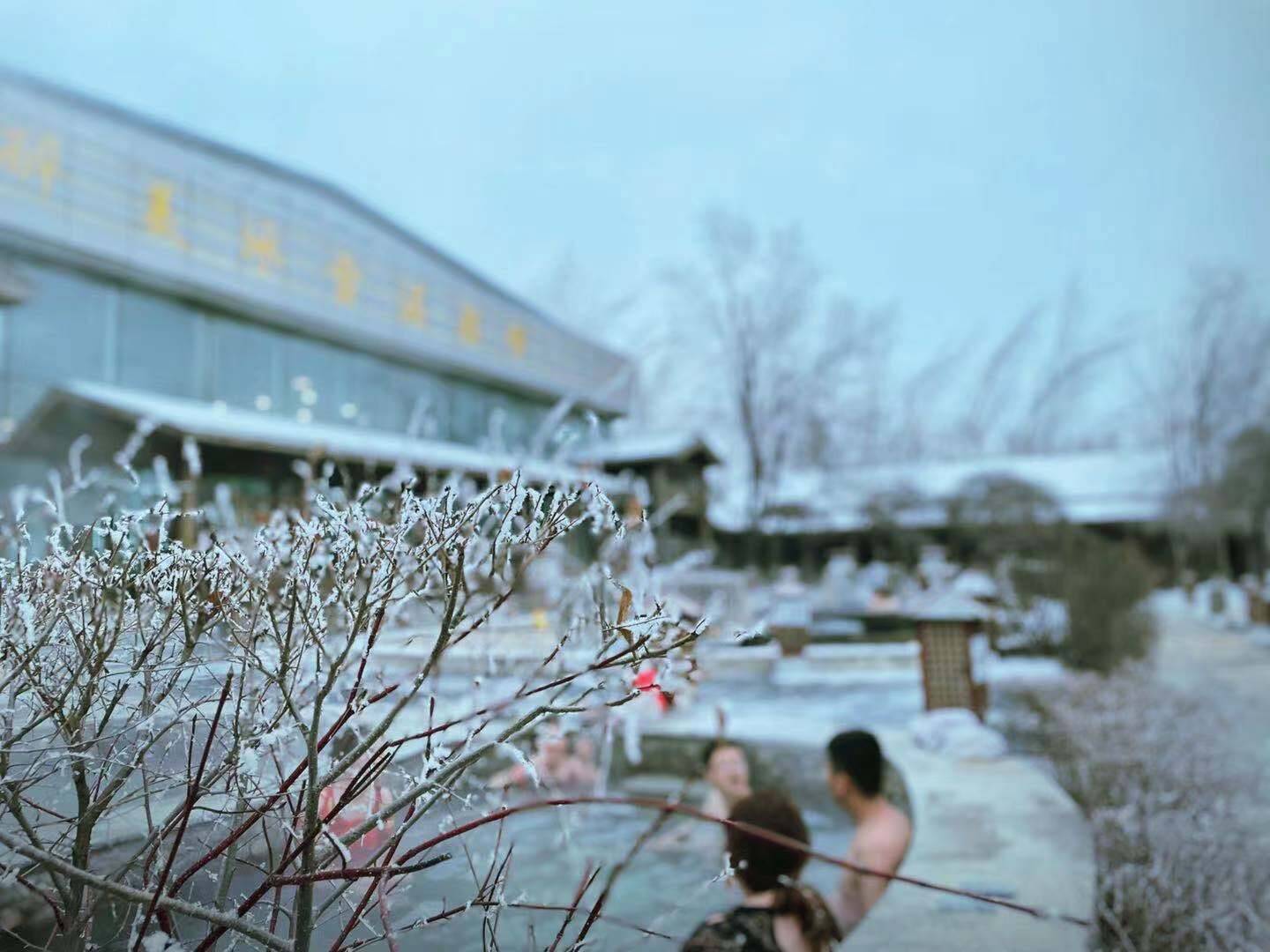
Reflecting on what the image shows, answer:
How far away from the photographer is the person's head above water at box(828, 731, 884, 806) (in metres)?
3.70

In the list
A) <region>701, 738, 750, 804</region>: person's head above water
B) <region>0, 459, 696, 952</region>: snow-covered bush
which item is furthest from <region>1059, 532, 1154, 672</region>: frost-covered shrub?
<region>0, 459, 696, 952</region>: snow-covered bush

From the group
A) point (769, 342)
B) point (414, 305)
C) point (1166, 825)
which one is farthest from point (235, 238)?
point (769, 342)

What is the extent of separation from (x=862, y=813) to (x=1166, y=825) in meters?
1.34

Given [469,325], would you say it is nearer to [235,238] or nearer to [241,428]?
[235,238]

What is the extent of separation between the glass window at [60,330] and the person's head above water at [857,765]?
11.4m

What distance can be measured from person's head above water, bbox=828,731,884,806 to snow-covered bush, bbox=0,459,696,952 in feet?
7.94

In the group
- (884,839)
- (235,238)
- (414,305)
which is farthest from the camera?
(414,305)

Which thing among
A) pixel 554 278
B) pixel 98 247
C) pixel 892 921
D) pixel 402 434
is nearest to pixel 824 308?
pixel 554 278

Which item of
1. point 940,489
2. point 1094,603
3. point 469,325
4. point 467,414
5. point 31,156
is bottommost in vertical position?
point 1094,603

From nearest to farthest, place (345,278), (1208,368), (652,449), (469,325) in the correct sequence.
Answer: (345,278)
(469,325)
(652,449)
(1208,368)

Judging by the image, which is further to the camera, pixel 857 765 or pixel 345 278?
pixel 345 278

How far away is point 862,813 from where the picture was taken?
147 inches

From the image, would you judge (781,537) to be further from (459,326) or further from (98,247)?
(98,247)

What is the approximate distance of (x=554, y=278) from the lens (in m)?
37.2
